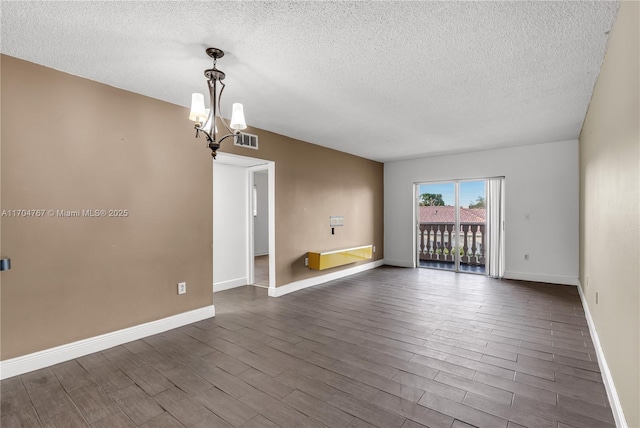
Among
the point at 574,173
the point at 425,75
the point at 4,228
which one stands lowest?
the point at 4,228

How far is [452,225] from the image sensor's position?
6.93 metres

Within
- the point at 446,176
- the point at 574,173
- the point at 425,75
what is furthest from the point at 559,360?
the point at 446,176

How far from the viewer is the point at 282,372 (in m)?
2.42

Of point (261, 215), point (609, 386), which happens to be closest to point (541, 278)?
point (609, 386)

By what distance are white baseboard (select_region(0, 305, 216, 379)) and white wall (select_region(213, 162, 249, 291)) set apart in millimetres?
1484

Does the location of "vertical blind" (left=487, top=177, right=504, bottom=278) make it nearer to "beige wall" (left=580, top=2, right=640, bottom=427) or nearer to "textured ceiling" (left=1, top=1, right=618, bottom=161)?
"textured ceiling" (left=1, top=1, right=618, bottom=161)

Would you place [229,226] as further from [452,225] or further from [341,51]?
[452,225]

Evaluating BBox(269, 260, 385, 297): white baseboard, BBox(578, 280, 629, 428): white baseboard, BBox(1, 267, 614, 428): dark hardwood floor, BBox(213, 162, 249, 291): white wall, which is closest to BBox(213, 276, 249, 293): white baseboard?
BBox(213, 162, 249, 291): white wall

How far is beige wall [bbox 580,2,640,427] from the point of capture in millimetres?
1533

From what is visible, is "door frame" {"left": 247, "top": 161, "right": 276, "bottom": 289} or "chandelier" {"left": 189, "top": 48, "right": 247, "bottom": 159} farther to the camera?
"door frame" {"left": 247, "top": 161, "right": 276, "bottom": 289}

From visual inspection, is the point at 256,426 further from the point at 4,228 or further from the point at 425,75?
the point at 425,75

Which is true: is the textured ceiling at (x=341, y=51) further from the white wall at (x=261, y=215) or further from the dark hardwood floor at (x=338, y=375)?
the white wall at (x=261, y=215)

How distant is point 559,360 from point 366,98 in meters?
3.01

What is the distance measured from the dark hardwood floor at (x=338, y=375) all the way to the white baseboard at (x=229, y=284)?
1203 mm
